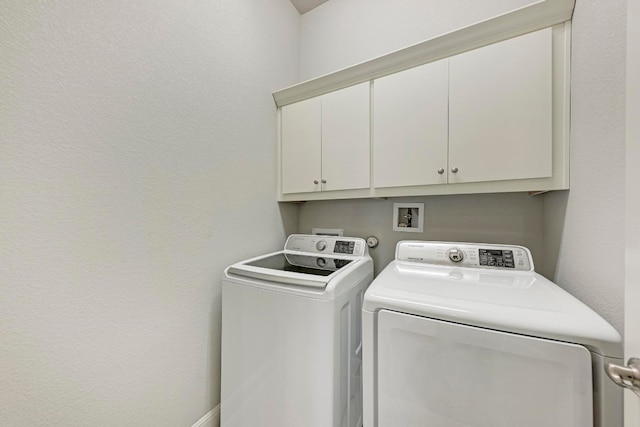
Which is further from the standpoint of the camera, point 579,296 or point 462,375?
point 579,296

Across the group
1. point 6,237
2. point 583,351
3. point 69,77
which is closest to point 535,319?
point 583,351

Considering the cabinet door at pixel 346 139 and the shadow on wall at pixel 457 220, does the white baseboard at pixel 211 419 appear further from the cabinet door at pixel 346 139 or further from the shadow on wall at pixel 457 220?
the cabinet door at pixel 346 139

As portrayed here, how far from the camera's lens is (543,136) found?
3.38 ft

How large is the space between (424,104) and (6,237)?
1745 mm

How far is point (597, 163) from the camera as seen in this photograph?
802 millimetres

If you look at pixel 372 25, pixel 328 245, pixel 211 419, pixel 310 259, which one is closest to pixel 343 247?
pixel 328 245

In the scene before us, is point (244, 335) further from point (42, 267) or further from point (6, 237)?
point (6, 237)

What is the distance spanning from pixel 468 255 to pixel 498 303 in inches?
22.0

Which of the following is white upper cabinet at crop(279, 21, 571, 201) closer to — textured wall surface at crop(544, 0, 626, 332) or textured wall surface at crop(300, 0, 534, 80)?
textured wall surface at crop(544, 0, 626, 332)

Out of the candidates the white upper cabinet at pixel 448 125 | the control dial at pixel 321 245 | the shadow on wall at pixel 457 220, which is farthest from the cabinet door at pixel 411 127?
the control dial at pixel 321 245

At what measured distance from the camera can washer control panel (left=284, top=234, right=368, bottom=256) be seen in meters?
1.53

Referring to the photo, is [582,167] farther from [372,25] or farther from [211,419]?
[211,419]

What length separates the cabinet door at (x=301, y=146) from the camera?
5.35ft

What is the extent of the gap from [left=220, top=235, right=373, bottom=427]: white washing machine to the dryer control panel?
32 centimetres
